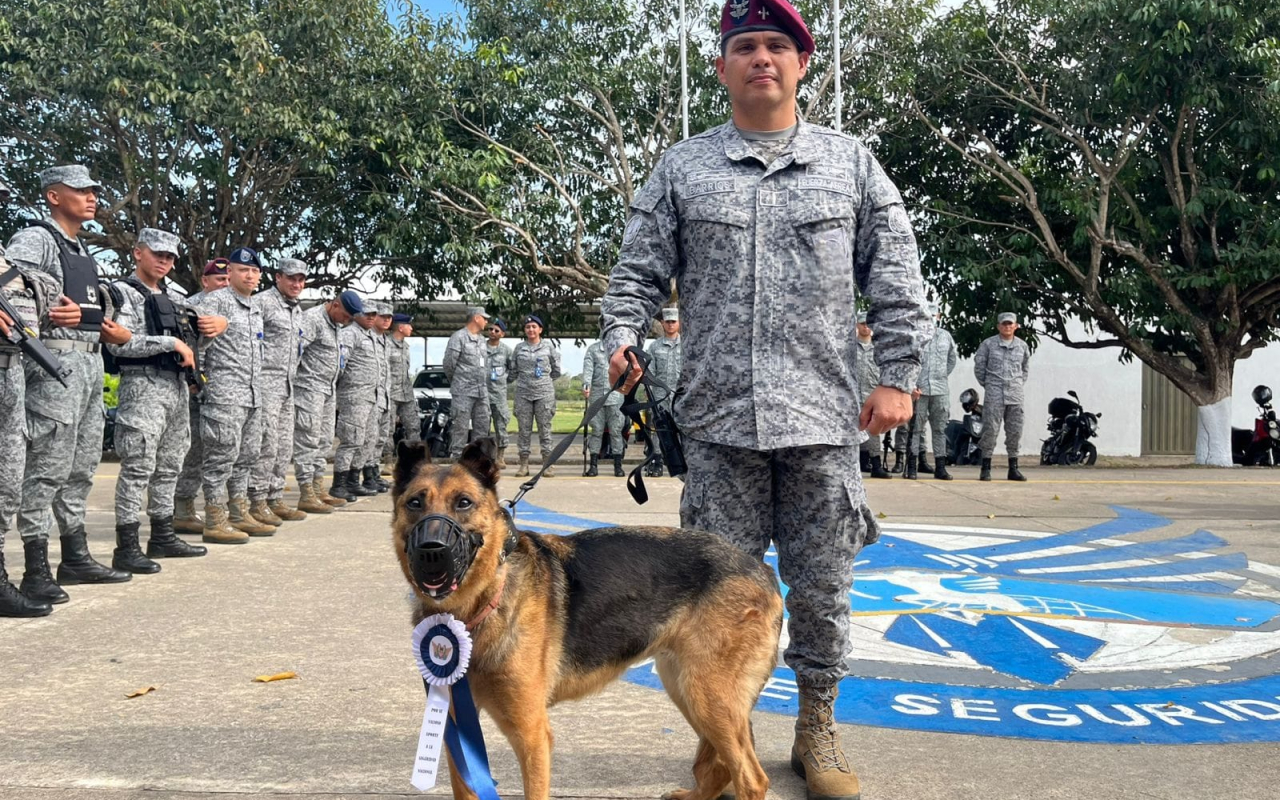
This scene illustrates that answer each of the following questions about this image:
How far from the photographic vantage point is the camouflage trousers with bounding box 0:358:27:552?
5344 mm

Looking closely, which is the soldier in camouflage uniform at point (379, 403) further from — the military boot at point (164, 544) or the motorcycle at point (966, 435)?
the motorcycle at point (966, 435)

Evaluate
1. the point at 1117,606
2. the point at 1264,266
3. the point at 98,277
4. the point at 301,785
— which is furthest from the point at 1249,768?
the point at 1264,266

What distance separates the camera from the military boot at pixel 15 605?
544 centimetres

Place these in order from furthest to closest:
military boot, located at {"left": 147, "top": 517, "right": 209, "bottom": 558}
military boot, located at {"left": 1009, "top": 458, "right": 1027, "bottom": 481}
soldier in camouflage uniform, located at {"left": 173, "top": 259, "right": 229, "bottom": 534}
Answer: military boot, located at {"left": 1009, "top": 458, "right": 1027, "bottom": 481}, soldier in camouflage uniform, located at {"left": 173, "top": 259, "right": 229, "bottom": 534}, military boot, located at {"left": 147, "top": 517, "right": 209, "bottom": 558}

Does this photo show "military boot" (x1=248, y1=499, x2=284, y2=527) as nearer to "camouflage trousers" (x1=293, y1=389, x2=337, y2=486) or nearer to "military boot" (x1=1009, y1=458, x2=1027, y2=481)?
"camouflage trousers" (x1=293, y1=389, x2=337, y2=486)

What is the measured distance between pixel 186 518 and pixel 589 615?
6735 mm

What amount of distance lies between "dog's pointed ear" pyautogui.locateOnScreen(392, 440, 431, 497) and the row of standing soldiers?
3.20 m

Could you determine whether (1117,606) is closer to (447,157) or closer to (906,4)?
(447,157)

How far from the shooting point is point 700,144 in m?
3.48

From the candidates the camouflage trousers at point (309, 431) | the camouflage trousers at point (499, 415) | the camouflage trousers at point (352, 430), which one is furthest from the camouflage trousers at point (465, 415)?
the camouflage trousers at point (309, 431)

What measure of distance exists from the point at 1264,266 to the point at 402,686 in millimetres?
16438

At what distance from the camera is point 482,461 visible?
9.86 feet

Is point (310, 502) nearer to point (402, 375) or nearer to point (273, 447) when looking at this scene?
point (273, 447)

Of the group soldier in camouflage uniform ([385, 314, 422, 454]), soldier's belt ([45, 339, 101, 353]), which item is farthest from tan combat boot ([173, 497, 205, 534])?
soldier in camouflage uniform ([385, 314, 422, 454])
